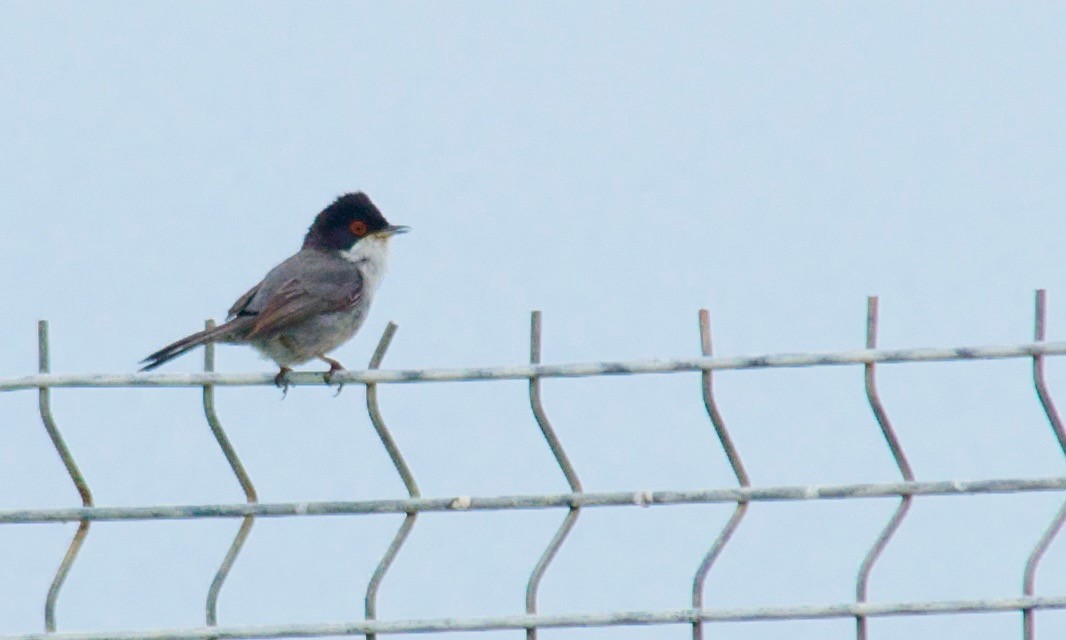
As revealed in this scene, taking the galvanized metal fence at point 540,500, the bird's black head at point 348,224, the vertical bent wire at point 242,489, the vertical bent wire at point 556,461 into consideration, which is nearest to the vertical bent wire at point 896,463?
the galvanized metal fence at point 540,500

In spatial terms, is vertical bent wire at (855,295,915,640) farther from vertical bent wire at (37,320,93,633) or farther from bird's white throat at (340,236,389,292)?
bird's white throat at (340,236,389,292)

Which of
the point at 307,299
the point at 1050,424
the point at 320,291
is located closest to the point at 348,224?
the point at 320,291

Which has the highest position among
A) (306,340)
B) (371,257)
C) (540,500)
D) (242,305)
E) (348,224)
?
(348,224)

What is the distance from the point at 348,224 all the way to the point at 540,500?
4587 millimetres

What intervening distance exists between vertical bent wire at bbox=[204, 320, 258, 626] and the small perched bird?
103 inches

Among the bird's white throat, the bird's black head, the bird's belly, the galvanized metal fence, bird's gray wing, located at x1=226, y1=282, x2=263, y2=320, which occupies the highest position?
the bird's black head

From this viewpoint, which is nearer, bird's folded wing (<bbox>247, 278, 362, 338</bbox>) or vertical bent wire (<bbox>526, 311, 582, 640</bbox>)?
vertical bent wire (<bbox>526, 311, 582, 640</bbox>)

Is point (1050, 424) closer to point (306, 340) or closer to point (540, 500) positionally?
point (540, 500)

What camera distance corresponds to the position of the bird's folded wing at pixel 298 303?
306 inches

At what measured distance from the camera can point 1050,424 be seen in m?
4.90

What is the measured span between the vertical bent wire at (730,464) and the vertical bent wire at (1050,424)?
102 cm

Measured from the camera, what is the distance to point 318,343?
8078mm

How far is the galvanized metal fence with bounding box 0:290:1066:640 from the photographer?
15.1 feet


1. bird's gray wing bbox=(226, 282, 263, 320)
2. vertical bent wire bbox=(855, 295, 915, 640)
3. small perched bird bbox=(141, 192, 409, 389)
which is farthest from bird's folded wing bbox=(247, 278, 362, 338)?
vertical bent wire bbox=(855, 295, 915, 640)
